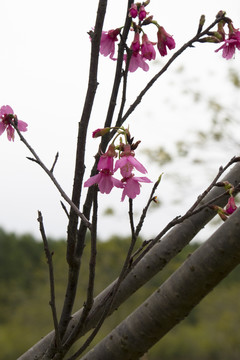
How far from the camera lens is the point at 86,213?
121 cm

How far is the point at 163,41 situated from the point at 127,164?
0.36m

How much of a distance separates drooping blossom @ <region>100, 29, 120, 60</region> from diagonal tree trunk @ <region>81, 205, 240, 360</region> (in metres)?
0.48

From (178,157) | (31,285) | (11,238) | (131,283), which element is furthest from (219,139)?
(11,238)

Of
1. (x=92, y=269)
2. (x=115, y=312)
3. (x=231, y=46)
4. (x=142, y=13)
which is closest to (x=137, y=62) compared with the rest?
(x=142, y=13)

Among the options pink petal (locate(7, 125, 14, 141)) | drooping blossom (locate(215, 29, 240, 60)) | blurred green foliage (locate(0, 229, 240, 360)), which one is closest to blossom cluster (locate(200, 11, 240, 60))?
drooping blossom (locate(215, 29, 240, 60))

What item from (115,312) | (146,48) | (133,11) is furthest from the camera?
(115,312)

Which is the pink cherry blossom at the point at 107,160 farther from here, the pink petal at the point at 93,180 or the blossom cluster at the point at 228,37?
the blossom cluster at the point at 228,37

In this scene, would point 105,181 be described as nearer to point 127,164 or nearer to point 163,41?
point 127,164

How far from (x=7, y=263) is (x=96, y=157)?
1994 centimetres

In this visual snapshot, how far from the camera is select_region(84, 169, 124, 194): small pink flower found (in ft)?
3.63

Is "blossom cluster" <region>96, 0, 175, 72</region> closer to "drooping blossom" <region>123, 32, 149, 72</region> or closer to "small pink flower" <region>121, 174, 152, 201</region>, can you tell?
"drooping blossom" <region>123, 32, 149, 72</region>

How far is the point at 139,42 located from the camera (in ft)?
4.17

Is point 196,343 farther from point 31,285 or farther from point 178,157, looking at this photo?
point 178,157

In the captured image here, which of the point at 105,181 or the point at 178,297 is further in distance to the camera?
the point at 178,297
